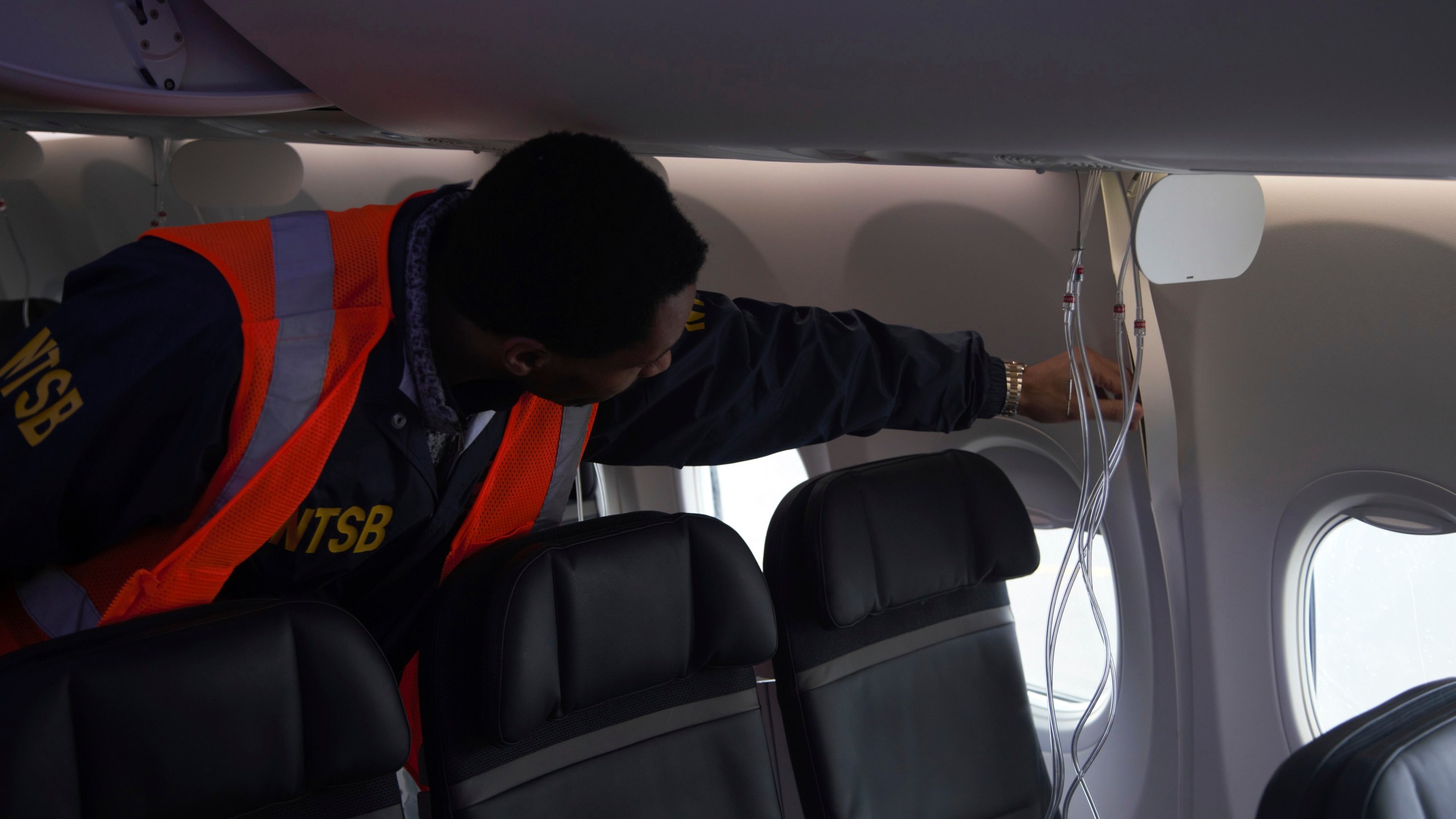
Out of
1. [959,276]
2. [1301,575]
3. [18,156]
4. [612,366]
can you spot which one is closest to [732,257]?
[959,276]

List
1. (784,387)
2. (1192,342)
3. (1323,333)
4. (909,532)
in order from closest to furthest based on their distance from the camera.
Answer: (784,387) < (909,532) < (1323,333) < (1192,342)

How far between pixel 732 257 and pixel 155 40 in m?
1.71

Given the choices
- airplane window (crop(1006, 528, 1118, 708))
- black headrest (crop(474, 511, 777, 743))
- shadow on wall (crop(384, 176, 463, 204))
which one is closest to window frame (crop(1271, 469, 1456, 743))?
airplane window (crop(1006, 528, 1118, 708))

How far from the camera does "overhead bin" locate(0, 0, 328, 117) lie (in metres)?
1.21

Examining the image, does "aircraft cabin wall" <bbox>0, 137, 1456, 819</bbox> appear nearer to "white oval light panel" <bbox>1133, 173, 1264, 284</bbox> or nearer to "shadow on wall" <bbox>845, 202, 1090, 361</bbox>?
"shadow on wall" <bbox>845, 202, 1090, 361</bbox>

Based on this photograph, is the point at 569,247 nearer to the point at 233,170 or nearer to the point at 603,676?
the point at 603,676

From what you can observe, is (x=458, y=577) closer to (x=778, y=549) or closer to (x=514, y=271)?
(x=514, y=271)

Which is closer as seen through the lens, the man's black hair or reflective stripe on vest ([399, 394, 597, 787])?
the man's black hair

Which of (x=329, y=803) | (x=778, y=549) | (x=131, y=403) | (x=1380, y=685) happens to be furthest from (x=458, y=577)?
(x=1380, y=685)

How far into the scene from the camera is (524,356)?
1.21m

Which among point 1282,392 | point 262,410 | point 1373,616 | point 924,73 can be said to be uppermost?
point 924,73

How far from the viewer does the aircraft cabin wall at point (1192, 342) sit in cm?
181

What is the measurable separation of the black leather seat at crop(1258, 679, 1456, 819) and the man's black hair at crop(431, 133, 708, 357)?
95 cm

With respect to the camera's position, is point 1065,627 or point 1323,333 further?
point 1065,627
